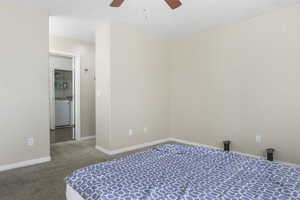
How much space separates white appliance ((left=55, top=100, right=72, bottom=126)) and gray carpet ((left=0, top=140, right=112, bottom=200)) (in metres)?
2.64

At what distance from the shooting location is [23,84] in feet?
9.55

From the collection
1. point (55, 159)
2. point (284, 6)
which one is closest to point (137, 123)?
point (55, 159)

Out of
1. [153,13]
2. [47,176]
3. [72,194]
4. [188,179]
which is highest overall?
[153,13]

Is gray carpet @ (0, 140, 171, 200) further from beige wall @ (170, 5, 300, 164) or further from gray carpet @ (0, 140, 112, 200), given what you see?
beige wall @ (170, 5, 300, 164)

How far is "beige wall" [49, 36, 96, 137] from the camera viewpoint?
4.54m

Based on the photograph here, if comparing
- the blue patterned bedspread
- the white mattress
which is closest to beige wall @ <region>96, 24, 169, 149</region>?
the blue patterned bedspread

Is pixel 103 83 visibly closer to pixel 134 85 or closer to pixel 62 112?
pixel 134 85

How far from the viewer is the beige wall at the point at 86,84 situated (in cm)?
454

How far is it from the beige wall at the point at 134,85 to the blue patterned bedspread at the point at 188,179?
1.95 m

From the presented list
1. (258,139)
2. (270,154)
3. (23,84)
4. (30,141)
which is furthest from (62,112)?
(270,154)

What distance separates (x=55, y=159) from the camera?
322cm

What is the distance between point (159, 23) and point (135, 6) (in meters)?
0.80

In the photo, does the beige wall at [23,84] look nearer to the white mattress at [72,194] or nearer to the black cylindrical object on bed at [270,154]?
the white mattress at [72,194]

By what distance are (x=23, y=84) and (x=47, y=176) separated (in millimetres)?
1423
